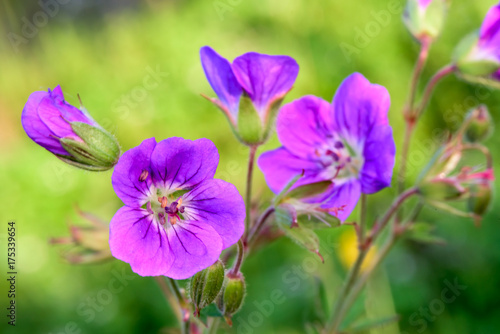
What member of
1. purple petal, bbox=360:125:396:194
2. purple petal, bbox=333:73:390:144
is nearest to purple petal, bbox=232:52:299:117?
purple petal, bbox=333:73:390:144

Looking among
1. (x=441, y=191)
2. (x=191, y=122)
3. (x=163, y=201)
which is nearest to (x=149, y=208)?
(x=163, y=201)

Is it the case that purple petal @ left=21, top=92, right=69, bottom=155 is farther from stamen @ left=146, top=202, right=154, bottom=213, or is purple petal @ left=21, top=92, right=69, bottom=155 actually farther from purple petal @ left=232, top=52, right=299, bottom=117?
purple petal @ left=232, top=52, right=299, bottom=117

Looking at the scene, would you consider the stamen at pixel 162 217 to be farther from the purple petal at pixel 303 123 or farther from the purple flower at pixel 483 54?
the purple flower at pixel 483 54

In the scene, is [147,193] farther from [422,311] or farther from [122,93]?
[122,93]

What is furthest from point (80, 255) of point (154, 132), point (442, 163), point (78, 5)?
point (78, 5)

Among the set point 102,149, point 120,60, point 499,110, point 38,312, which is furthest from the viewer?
point 120,60

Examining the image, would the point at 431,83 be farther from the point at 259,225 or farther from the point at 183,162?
the point at 183,162

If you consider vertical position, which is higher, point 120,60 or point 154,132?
point 120,60
